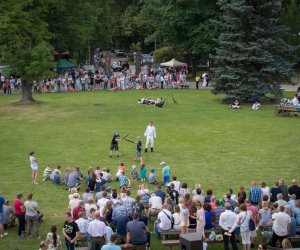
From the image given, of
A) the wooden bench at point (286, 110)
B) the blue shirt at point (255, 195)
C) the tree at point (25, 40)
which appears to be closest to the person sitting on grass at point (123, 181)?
the blue shirt at point (255, 195)

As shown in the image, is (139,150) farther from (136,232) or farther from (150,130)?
(136,232)

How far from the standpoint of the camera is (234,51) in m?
41.3

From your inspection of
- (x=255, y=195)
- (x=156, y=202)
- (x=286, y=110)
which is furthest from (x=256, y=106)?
(x=156, y=202)

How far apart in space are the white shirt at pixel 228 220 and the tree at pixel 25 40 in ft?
91.0

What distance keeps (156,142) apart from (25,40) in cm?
1705

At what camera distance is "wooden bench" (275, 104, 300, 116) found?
1391 inches

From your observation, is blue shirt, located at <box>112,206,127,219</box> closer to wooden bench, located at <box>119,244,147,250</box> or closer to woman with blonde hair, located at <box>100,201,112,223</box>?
woman with blonde hair, located at <box>100,201,112,223</box>

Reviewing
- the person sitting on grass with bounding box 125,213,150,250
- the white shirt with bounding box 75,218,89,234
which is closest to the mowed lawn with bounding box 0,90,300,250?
the person sitting on grass with bounding box 125,213,150,250

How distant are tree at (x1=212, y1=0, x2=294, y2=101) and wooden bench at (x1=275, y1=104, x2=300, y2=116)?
4.55 meters

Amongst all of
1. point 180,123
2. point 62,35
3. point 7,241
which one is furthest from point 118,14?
point 7,241

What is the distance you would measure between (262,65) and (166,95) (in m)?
8.54

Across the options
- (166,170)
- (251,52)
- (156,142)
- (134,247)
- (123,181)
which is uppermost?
(251,52)

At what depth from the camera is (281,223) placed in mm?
13898

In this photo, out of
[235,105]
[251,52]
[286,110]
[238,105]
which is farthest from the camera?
[251,52]
